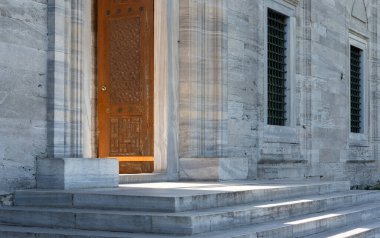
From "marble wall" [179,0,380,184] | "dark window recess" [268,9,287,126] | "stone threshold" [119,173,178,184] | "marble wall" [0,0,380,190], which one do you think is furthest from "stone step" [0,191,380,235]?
"dark window recess" [268,9,287,126]

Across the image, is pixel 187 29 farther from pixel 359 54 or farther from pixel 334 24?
pixel 359 54

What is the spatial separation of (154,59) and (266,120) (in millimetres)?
2851

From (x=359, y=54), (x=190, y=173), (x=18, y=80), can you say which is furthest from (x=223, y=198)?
(x=359, y=54)

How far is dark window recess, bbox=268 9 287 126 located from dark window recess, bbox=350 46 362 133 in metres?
4.01

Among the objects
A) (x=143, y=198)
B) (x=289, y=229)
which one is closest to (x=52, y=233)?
(x=143, y=198)

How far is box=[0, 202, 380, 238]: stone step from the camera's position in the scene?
Result: 249 inches

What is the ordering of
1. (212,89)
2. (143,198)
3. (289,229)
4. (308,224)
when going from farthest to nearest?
(212,89)
(308,224)
(289,229)
(143,198)

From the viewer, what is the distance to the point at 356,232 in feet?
26.7

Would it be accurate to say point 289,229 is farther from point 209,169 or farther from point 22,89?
point 209,169

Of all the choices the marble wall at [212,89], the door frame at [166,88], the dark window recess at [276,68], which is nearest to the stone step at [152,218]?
the marble wall at [212,89]

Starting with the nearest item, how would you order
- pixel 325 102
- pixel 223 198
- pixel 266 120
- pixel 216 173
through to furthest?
pixel 223 198, pixel 216 173, pixel 266 120, pixel 325 102

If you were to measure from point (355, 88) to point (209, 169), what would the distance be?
315 inches

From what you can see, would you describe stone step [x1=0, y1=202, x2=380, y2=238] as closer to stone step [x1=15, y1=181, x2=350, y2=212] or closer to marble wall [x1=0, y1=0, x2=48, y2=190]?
stone step [x1=15, y1=181, x2=350, y2=212]

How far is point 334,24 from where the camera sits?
1571 cm
